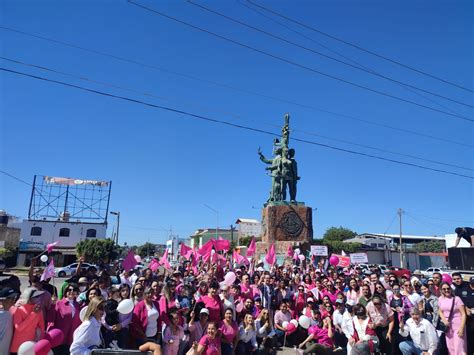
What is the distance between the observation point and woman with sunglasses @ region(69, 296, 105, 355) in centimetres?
421

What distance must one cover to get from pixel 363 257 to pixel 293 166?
8.68 m

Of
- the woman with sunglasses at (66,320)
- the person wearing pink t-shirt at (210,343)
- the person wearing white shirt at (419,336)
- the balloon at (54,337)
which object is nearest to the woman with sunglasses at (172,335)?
the person wearing pink t-shirt at (210,343)

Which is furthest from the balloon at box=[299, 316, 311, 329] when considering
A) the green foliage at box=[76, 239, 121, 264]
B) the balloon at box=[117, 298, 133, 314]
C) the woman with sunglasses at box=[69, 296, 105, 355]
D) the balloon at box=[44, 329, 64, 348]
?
the green foliage at box=[76, 239, 121, 264]

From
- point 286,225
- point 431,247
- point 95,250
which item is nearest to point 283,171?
point 286,225

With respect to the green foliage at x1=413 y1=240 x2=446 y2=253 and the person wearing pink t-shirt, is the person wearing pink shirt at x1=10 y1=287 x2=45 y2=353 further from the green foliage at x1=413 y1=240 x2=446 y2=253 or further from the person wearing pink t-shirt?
the green foliage at x1=413 y1=240 x2=446 y2=253

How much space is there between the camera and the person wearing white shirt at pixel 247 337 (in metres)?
6.11

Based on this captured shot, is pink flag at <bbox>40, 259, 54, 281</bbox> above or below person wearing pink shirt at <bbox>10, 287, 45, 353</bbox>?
above

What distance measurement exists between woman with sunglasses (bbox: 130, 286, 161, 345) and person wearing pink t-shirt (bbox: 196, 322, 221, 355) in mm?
840

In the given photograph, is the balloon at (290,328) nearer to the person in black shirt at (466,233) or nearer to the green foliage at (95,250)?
the person in black shirt at (466,233)

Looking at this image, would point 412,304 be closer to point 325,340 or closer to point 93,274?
point 325,340

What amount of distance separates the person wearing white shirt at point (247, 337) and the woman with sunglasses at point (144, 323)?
160 cm

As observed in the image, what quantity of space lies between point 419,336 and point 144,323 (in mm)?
4946

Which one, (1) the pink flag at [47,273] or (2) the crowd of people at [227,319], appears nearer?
(2) the crowd of people at [227,319]

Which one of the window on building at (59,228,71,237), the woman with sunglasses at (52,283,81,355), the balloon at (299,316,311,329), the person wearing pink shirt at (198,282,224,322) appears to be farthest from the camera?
the window on building at (59,228,71,237)
